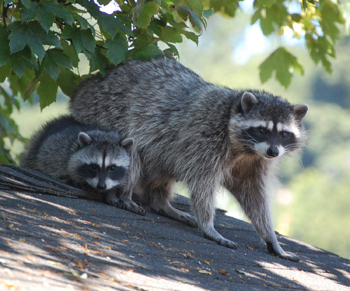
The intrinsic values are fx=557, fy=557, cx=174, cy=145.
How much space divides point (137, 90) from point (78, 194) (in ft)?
3.77

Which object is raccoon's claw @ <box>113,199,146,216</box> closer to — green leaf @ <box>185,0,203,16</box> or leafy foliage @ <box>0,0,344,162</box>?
leafy foliage @ <box>0,0,344,162</box>

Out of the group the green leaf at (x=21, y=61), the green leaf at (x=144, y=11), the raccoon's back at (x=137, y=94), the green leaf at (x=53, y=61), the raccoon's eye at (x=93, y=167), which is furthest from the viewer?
the raccoon's back at (x=137, y=94)

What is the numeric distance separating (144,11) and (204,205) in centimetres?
→ 150

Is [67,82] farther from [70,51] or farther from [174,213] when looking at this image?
[174,213]

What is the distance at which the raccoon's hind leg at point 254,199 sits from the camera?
4383 mm

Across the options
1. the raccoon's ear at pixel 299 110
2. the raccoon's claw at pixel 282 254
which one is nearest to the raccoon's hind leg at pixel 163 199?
the raccoon's claw at pixel 282 254

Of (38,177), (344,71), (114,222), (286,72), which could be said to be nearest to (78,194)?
(38,177)

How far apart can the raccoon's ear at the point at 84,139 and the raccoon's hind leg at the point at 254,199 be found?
48.1 inches

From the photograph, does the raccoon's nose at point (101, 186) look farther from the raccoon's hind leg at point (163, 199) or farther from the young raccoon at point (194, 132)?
the raccoon's hind leg at point (163, 199)

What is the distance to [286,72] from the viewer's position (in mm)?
5410

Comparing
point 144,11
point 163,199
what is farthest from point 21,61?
point 163,199

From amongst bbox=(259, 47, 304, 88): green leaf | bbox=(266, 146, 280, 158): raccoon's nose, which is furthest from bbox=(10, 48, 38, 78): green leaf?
bbox=(259, 47, 304, 88): green leaf

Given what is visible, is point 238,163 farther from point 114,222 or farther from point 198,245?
point 114,222

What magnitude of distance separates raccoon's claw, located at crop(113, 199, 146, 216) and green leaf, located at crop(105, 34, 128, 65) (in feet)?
3.68
